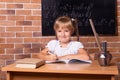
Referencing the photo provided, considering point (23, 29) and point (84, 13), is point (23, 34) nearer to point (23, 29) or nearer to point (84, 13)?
point (23, 29)

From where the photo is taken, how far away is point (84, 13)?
10.1 feet

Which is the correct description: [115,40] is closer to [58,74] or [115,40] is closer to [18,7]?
[18,7]

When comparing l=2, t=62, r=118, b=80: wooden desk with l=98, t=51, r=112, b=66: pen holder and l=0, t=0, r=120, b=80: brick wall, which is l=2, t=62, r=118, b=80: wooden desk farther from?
l=0, t=0, r=120, b=80: brick wall

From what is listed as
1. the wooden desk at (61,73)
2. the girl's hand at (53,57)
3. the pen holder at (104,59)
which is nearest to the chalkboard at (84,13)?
the girl's hand at (53,57)

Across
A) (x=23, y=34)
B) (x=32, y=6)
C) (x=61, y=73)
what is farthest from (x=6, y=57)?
(x=61, y=73)

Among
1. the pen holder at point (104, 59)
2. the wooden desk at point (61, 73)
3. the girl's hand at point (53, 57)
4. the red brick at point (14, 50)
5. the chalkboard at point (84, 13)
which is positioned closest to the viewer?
the wooden desk at point (61, 73)

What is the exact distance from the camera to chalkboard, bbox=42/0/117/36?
307 centimetres

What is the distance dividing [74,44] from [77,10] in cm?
73

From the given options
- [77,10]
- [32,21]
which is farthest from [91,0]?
[32,21]

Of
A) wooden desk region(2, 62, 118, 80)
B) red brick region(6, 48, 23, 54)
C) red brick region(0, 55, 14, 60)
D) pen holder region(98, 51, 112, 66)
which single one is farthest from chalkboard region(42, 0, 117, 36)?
wooden desk region(2, 62, 118, 80)

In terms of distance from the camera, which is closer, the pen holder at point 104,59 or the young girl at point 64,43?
the pen holder at point 104,59

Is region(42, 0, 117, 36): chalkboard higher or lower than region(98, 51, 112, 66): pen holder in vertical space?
higher

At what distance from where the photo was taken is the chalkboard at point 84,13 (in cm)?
307

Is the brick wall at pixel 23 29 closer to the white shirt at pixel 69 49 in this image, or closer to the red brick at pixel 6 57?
the red brick at pixel 6 57
